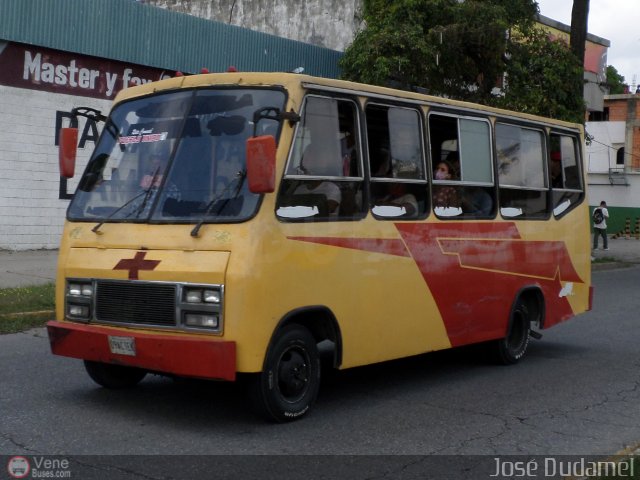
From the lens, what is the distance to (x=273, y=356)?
655 cm

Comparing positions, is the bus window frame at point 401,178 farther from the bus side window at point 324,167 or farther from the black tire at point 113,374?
the black tire at point 113,374

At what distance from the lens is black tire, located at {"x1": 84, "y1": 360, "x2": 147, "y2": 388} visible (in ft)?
24.8

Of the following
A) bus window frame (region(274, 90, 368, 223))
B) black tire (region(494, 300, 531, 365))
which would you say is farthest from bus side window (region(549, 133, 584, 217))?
bus window frame (region(274, 90, 368, 223))

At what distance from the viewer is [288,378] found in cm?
678

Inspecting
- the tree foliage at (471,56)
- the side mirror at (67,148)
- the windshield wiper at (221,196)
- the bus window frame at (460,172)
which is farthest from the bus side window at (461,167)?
the tree foliage at (471,56)

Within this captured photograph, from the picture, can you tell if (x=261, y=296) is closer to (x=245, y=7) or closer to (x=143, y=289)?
(x=143, y=289)

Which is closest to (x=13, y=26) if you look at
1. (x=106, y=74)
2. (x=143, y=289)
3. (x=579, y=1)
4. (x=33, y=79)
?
(x=33, y=79)

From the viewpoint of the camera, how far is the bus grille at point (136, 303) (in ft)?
21.3

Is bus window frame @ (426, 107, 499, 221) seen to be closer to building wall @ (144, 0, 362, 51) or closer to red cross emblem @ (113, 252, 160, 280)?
red cross emblem @ (113, 252, 160, 280)

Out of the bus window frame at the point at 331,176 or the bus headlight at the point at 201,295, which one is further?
the bus window frame at the point at 331,176

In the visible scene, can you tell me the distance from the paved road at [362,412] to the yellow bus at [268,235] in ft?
1.27

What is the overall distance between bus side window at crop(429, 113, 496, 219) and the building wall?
16.5m

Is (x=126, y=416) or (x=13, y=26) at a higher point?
(x=13, y=26)

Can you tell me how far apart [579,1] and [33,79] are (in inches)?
535
